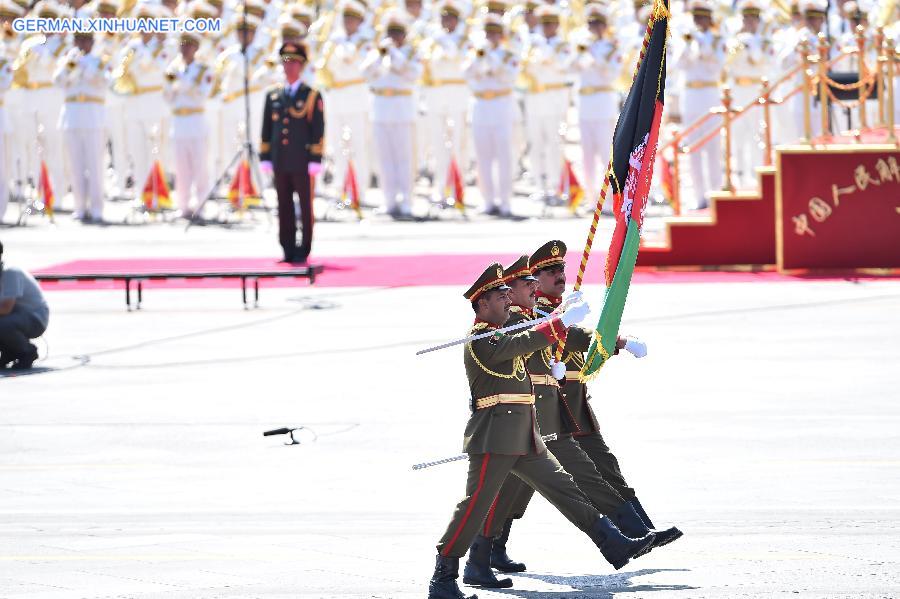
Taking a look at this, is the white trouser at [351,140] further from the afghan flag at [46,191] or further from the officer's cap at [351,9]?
the afghan flag at [46,191]

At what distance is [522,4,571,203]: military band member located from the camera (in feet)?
86.4

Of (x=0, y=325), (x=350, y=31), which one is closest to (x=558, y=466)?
(x=0, y=325)

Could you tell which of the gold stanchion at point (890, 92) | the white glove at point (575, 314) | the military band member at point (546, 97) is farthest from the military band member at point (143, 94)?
the white glove at point (575, 314)

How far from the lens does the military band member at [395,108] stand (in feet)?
83.7

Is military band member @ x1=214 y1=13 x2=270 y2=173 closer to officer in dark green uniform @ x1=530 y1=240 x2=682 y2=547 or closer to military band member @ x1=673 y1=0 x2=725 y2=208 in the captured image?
military band member @ x1=673 y1=0 x2=725 y2=208

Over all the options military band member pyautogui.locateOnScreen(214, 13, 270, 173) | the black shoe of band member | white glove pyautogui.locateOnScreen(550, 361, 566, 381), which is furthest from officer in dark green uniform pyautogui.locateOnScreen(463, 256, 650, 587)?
military band member pyautogui.locateOnScreen(214, 13, 270, 173)

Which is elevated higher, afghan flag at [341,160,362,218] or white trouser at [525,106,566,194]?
white trouser at [525,106,566,194]

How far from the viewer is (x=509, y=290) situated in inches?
321

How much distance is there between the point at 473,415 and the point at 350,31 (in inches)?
757

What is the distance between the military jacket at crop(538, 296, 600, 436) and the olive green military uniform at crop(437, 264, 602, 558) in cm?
49

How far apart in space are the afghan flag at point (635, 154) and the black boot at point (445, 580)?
106 cm

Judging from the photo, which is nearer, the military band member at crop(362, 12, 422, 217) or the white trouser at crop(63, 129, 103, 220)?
the military band member at crop(362, 12, 422, 217)

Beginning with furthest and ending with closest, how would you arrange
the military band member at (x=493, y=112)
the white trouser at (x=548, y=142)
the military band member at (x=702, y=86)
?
the white trouser at (x=548, y=142) < the military band member at (x=493, y=112) < the military band member at (x=702, y=86)

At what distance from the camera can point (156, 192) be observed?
27.5 meters
